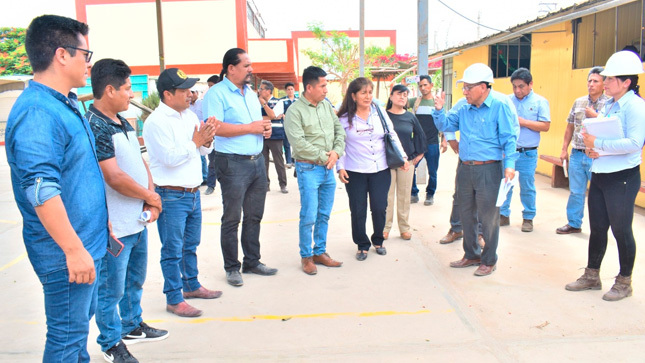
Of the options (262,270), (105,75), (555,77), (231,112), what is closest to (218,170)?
(231,112)

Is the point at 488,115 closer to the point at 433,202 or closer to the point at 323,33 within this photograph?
the point at 433,202

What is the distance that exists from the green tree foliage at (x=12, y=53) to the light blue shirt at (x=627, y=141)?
4376 centimetres

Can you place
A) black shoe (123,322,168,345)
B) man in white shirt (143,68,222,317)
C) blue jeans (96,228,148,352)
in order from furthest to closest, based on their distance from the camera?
man in white shirt (143,68,222,317)
black shoe (123,322,168,345)
blue jeans (96,228,148,352)

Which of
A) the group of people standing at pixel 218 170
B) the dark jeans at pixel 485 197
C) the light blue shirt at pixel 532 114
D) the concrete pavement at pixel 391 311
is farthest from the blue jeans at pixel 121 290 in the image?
the light blue shirt at pixel 532 114

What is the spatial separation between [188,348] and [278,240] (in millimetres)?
2893

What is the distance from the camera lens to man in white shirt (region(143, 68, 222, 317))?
13.1 feet

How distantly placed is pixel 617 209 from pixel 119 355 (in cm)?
386

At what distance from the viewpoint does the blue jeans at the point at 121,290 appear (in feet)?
10.6

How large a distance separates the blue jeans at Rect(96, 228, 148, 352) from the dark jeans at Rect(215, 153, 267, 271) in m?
1.28

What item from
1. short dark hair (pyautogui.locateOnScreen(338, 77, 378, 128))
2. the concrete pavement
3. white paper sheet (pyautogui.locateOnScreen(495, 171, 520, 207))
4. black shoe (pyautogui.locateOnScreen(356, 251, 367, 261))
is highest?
short dark hair (pyautogui.locateOnScreen(338, 77, 378, 128))

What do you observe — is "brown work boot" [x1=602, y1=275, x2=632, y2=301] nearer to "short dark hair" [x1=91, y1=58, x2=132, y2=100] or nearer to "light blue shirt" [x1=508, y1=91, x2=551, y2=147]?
"light blue shirt" [x1=508, y1=91, x2=551, y2=147]

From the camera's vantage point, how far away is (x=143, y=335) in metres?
3.78

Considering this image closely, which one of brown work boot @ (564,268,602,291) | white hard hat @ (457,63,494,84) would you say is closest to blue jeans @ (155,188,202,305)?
white hard hat @ (457,63,494,84)

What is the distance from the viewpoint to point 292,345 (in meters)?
3.70
